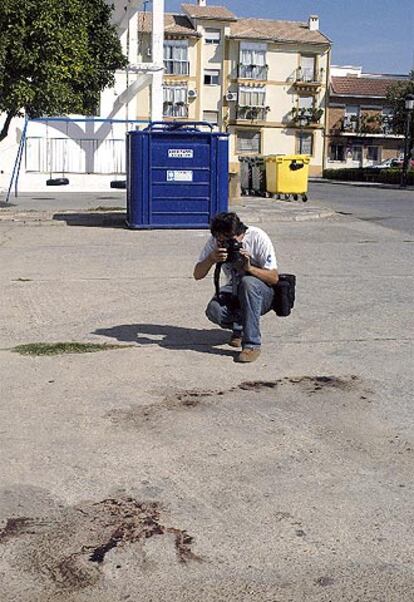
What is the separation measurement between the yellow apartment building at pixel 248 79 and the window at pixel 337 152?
2.96m

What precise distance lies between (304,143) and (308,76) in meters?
5.14

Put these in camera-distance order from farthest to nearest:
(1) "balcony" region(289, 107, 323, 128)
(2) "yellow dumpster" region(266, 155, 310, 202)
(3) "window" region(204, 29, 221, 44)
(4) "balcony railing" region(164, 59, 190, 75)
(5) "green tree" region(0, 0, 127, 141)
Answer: (1) "balcony" region(289, 107, 323, 128)
(3) "window" region(204, 29, 221, 44)
(4) "balcony railing" region(164, 59, 190, 75)
(2) "yellow dumpster" region(266, 155, 310, 202)
(5) "green tree" region(0, 0, 127, 141)

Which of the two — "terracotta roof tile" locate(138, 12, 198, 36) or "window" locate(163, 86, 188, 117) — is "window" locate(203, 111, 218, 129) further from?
"terracotta roof tile" locate(138, 12, 198, 36)

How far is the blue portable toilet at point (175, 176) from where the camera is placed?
1590 centimetres

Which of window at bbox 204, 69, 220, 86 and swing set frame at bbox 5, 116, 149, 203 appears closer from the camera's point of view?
swing set frame at bbox 5, 116, 149, 203

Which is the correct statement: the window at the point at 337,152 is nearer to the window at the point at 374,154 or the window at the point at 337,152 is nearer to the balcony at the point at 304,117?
the window at the point at 374,154

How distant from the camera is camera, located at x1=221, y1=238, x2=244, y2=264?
6297 millimetres

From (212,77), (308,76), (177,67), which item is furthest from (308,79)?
(177,67)

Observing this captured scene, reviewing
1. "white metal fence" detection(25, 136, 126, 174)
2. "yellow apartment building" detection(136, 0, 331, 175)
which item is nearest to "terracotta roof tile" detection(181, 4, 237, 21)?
"yellow apartment building" detection(136, 0, 331, 175)

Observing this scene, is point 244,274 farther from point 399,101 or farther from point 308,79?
point 308,79

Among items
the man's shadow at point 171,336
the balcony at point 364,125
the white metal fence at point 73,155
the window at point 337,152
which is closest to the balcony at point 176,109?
the balcony at point 364,125

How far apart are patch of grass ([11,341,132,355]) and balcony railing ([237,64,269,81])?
59642 millimetres

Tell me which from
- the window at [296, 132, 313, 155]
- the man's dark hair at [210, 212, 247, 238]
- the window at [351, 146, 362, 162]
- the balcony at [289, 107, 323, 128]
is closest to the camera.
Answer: the man's dark hair at [210, 212, 247, 238]

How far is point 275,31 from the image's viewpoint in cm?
6612
